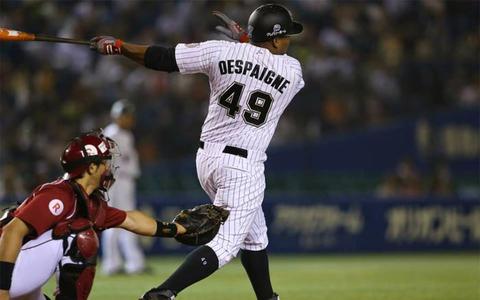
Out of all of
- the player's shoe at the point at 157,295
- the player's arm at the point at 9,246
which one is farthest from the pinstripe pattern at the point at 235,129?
the player's arm at the point at 9,246

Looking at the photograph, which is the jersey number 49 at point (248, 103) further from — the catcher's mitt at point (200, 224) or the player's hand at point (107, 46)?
the player's hand at point (107, 46)

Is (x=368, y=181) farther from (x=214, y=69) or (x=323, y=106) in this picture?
(x=214, y=69)

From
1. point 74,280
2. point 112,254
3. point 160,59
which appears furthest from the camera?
point 112,254

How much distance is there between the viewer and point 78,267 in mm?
5852

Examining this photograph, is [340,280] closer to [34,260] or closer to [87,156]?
[87,156]

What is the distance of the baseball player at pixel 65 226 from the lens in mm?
5582

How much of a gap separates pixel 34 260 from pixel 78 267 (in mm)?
269

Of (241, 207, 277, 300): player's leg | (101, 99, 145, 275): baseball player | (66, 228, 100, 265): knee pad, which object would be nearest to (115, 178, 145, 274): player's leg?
(101, 99, 145, 275): baseball player

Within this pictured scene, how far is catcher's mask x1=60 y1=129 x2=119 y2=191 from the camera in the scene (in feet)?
19.5

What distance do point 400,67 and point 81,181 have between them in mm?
12178

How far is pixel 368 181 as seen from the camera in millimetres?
17094

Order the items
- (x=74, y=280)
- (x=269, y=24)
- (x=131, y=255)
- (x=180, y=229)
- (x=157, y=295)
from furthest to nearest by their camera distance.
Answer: (x=131, y=255) < (x=269, y=24) < (x=180, y=229) < (x=157, y=295) < (x=74, y=280)

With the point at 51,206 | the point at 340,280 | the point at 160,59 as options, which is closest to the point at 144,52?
the point at 160,59

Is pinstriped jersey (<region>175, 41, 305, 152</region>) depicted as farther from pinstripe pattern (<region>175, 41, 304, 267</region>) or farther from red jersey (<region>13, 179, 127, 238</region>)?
red jersey (<region>13, 179, 127, 238</region>)
